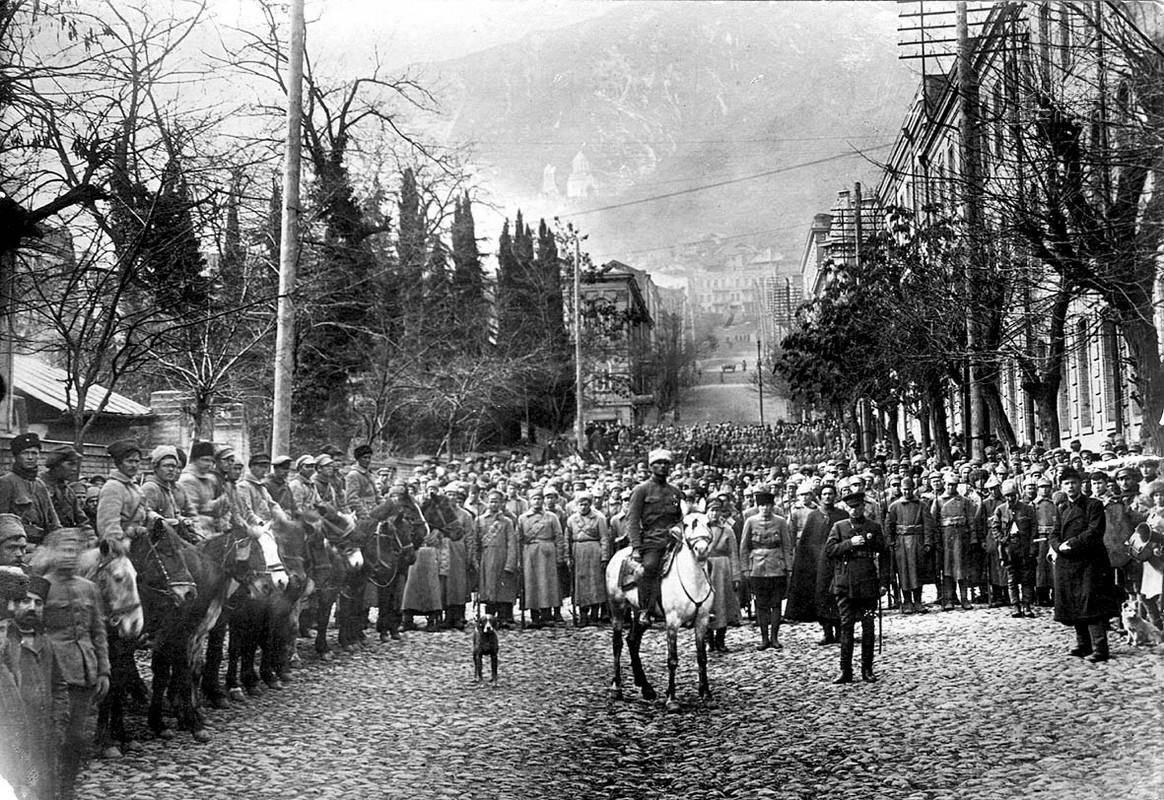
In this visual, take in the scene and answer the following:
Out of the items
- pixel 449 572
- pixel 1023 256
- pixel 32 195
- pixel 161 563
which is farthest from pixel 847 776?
pixel 1023 256

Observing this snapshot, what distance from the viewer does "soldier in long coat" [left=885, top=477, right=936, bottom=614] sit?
18.5 metres

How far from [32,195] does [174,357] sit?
14346mm

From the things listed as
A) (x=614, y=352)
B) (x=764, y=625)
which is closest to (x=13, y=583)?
(x=764, y=625)

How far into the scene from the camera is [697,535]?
38.2 feet

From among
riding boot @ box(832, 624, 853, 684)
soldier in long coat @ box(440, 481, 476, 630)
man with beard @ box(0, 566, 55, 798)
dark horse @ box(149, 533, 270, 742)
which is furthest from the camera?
soldier in long coat @ box(440, 481, 476, 630)

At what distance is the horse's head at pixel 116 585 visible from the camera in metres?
8.04

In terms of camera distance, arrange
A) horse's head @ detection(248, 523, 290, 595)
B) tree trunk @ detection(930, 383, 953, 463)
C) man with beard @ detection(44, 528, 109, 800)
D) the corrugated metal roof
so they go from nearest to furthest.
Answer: man with beard @ detection(44, 528, 109, 800) < horse's head @ detection(248, 523, 290, 595) < the corrugated metal roof < tree trunk @ detection(930, 383, 953, 463)

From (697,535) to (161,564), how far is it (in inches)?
205

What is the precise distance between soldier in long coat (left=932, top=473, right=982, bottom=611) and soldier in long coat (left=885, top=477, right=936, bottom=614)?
0.67 feet

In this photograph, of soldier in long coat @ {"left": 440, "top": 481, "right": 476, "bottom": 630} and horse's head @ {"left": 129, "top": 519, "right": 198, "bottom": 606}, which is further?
soldier in long coat @ {"left": 440, "top": 481, "right": 476, "bottom": 630}

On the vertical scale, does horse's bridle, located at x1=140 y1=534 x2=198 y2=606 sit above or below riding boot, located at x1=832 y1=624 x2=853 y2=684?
above

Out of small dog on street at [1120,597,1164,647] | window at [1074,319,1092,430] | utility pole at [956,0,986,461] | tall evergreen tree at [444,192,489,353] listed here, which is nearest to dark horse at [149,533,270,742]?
small dog on street at [1120,597,1164,647]

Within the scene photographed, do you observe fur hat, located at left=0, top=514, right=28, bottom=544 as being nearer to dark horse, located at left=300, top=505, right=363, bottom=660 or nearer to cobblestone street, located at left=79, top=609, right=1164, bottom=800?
cobblestone street, located at left=79, top=609, right=1164, bottom=800

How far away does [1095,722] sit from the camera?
9.37 m
